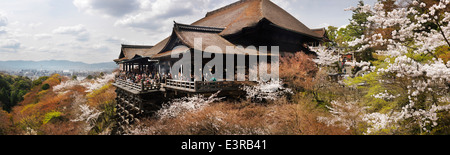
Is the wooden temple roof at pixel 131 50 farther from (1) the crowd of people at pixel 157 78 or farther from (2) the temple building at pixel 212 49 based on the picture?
(2) the temple building at pixel 212 49

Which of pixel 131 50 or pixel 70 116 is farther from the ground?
pixel 131 50

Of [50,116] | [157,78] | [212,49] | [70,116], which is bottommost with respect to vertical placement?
[70,116]

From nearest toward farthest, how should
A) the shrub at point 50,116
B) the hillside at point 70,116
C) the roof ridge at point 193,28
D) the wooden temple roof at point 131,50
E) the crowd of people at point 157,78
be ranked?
the crowd of people at point 157,78 → the roof ridge at point 193,28 → the hillside at point 70,116 → the shrub at point 50,116 → the wooden temple roof at point 131,50

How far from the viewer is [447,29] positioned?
5.27 m

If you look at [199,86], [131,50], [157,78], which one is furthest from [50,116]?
[199,86]

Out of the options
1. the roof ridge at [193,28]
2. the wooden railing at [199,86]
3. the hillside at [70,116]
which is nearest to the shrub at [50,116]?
the hillside at [70,116]

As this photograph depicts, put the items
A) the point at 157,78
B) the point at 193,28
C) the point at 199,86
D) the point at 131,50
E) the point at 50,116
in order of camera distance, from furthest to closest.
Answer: the point at 131,50, the point at 50,116, the point at 157,78, the point at 193,28, the point at 199,86

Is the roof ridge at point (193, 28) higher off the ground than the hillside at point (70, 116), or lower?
higher

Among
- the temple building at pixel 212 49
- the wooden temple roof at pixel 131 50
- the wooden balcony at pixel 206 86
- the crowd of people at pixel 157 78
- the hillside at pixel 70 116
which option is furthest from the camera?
the wooden temple roof at pixel 131 50

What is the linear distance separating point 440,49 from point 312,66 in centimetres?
876

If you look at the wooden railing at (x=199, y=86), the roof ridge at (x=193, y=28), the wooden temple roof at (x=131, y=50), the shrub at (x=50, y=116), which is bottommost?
the shrub at (x=50, y=116)

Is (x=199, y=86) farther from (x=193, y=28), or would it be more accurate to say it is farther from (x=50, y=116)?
(x=50, y=116)

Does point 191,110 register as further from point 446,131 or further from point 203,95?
point 446,131
